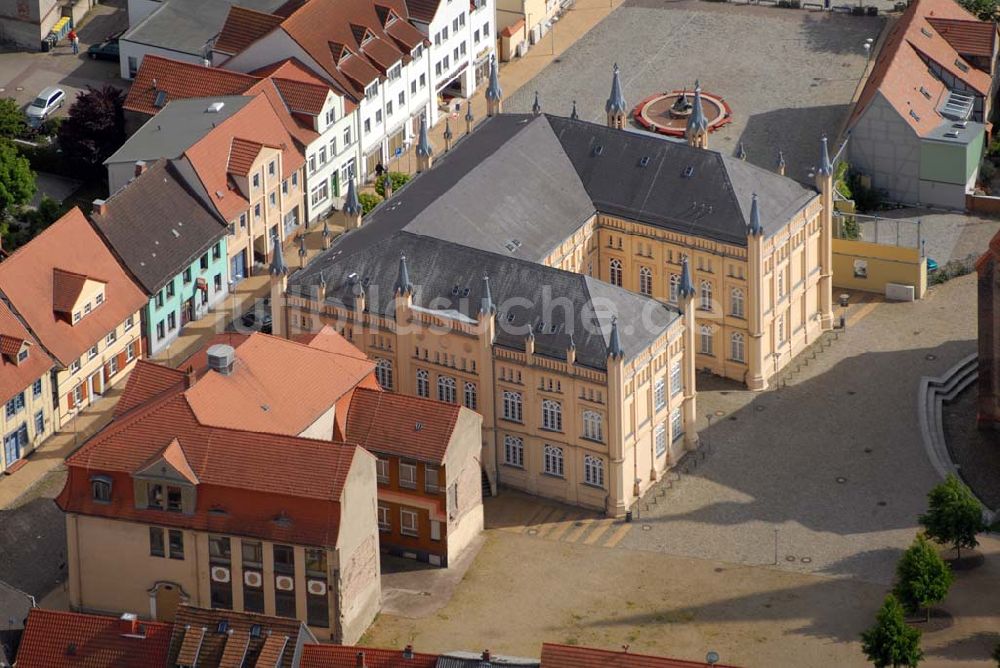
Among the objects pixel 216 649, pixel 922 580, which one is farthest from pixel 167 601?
pixel 922 580

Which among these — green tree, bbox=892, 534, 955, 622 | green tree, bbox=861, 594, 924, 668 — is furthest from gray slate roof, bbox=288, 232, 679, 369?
green tree, bbox=861, 594, 924, 668

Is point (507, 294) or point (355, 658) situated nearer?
point (355, 658)

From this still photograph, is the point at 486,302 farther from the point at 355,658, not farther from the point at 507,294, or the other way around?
the point at 355,658

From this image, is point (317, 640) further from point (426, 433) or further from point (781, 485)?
point (781, 485)

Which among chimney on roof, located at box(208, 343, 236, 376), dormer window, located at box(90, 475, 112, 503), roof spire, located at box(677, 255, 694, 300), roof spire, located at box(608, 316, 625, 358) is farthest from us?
roof spire, located at box(677, 255, 694, 300)

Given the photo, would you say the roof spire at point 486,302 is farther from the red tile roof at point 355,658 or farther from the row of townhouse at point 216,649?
the red tile roof at point 355,658

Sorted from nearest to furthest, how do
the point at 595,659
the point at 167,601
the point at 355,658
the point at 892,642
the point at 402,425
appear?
1. the point at 595,659
2. the point at 355,658
3. the point at 892,642
4. the point at 167,601
5. the point at 402,425

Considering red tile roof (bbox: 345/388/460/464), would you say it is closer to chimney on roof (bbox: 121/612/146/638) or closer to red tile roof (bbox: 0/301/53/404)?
chimney on roof (bbox: 121/612/146/638)

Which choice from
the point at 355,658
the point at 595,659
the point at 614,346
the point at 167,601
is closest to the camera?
the point at 595,659
